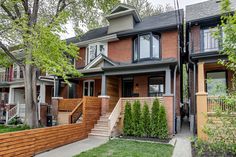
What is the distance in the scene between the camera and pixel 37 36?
32.8 feet

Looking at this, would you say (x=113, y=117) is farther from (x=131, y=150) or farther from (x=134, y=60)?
(x=134, y=60)

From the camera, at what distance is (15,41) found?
42.7 feet

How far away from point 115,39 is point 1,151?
37.9 ft

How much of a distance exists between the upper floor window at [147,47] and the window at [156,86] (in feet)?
5.47

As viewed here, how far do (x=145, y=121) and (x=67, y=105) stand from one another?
675 cm

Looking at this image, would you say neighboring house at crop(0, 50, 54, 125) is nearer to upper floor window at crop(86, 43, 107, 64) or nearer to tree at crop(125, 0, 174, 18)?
upper floor window at crop(86, 43, 107, 64)

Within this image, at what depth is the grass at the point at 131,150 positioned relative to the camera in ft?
24.6

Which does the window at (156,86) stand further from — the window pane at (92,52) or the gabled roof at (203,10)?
the window pane at (92,52)

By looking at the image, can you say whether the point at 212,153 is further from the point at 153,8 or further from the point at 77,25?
the point at 153,8

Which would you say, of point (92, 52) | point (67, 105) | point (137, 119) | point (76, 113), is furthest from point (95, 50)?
point (137, 119)

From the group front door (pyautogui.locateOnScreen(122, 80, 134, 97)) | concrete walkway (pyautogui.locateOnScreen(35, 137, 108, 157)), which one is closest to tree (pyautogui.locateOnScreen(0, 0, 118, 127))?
concrete walkway (pyautogui.locateOnScreen(35, 137, 108, 157))

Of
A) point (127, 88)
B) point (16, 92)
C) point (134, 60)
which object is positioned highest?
point (134, 60)

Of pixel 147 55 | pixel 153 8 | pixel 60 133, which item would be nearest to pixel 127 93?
pixel 147 55

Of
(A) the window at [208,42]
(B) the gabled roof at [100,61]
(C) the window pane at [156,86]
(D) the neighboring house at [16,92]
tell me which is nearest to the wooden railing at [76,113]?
(B) the gabled roof at [100,61]
